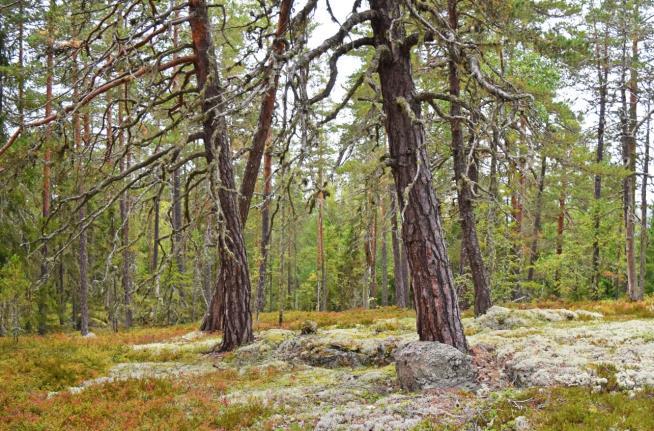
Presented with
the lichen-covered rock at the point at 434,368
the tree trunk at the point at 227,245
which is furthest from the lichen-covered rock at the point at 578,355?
the tree trunk at the point at 227,245

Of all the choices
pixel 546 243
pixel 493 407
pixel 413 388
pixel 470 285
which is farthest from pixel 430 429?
pixel 546 243

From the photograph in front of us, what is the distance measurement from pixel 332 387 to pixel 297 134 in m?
3.83

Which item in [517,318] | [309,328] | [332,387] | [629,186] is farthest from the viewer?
[629,186]

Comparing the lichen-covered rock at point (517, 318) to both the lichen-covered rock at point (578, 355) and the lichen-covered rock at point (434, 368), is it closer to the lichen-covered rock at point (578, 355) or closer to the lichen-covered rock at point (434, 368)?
the lichen-covered rock at point (578, 355)

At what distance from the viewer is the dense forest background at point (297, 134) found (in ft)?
21.8

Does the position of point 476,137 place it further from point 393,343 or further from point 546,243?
point 546,243

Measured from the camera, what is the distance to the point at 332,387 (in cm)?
732

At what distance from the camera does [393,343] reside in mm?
9469

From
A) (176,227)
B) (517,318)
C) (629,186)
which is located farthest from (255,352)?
(629,186)

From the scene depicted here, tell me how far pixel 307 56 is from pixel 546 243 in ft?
83.9

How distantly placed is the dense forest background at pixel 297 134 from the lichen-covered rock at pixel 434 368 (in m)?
1.55

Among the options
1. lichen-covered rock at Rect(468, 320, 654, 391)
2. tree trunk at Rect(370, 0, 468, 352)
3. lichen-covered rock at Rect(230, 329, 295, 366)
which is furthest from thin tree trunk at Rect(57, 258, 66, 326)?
tree trunk at Rect(370, 0, 468, 352)

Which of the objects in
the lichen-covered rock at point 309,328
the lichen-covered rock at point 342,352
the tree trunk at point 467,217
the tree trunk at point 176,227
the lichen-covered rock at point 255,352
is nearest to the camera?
the tree trunk at point 176,227

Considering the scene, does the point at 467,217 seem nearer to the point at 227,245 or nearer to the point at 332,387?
the point at 227,245
